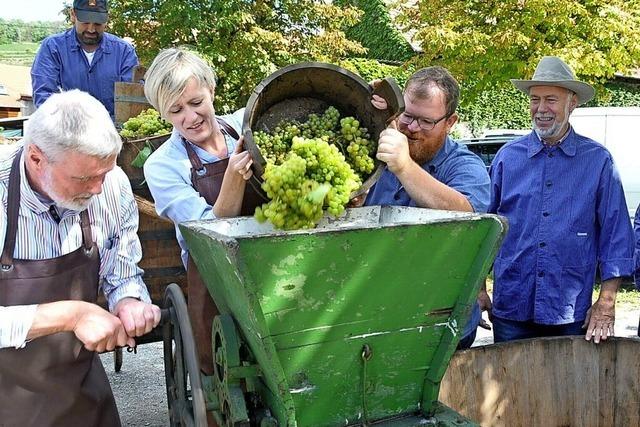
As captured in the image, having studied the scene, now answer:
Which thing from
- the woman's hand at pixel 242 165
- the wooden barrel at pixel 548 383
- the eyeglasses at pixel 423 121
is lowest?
the wooden barrel at pixel 548 383

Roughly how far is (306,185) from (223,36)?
13401mm

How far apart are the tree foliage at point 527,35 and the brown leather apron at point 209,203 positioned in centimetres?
900

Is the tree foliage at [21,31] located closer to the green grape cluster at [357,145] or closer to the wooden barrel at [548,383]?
the wooden barrel at [548,383]

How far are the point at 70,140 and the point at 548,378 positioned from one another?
102 inches

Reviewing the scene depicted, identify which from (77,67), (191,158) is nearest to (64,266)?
(191,158)

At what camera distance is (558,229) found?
3559mm

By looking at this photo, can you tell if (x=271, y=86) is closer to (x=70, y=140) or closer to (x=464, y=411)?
(x=70, y=140)

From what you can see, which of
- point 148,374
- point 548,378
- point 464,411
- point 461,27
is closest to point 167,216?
point 464,411

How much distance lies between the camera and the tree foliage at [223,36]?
14750mm

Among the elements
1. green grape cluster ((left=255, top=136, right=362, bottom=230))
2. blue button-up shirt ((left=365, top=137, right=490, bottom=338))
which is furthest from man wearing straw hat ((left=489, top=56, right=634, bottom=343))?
green grape cluster ((left=255, top=136, right=362, bottom=230))

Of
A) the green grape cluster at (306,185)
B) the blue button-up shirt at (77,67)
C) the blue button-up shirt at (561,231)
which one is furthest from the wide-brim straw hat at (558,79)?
the blue button-up shirt at (77,67)

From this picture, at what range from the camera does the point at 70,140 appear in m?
2.17

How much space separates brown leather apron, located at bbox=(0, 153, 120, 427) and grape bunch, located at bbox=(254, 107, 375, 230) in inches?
25.2

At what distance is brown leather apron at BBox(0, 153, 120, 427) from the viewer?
2289mm
